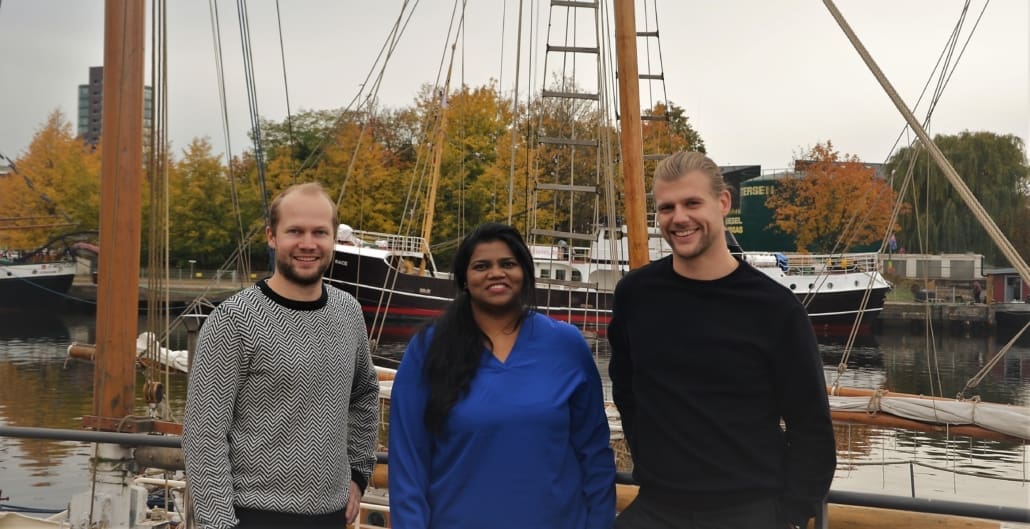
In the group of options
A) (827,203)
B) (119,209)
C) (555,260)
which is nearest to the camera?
(119,209)

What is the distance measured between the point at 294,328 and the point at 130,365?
4199mm

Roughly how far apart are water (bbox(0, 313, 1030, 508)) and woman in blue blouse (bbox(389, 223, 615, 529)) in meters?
4.17

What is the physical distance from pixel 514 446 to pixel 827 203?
4852 centimetres

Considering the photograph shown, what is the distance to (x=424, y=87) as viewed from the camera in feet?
135

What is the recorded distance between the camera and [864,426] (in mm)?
13469

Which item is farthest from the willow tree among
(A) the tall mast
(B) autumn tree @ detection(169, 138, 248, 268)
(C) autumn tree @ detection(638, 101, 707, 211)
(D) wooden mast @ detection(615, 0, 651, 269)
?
(D) wooden mast @ detection(615, 0, 651, 269)

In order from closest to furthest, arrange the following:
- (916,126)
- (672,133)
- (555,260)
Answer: (916,126)
(555,260)
(672,133)

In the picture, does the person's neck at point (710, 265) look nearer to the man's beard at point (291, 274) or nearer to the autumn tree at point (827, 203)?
the man's beard at point (291, 274)

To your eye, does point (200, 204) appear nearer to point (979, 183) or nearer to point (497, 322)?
point (979, 183)

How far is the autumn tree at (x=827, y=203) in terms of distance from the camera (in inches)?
1852

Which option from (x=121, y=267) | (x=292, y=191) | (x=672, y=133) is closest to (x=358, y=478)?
(x=292, y=191)

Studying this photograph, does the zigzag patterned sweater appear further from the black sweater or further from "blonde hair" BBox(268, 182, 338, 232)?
the black sweater

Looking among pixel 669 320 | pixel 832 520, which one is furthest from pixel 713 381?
pixel 832 520

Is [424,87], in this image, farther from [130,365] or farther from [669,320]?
[669,320]
